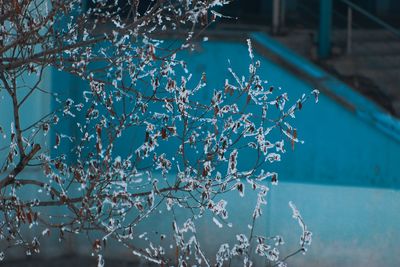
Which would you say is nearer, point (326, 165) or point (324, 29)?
point (326, 165)

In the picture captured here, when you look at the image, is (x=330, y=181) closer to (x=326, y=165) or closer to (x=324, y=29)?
(x=326, y=165)

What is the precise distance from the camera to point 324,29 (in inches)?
392

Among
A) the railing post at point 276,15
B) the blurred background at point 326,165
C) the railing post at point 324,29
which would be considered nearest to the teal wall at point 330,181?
the blurred background at point 326,165

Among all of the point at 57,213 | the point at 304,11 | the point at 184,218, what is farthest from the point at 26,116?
the point at 304,11

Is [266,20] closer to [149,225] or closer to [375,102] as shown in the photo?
[375,102]

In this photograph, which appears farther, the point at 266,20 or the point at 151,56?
the point at 266,20

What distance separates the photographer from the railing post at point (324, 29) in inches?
388

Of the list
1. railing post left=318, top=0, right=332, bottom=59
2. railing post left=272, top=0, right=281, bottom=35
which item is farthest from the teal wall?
railing post left=272, top=0, right=281, bottom=35

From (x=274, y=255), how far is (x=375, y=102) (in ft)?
14.2

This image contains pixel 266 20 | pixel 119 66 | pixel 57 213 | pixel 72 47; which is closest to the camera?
pixel 72 47

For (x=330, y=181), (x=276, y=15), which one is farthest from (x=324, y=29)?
(x=330, y=181)

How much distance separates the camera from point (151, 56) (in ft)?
16.6

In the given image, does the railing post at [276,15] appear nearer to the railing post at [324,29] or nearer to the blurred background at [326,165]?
the railing post at [324,29]

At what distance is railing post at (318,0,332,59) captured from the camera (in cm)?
986
